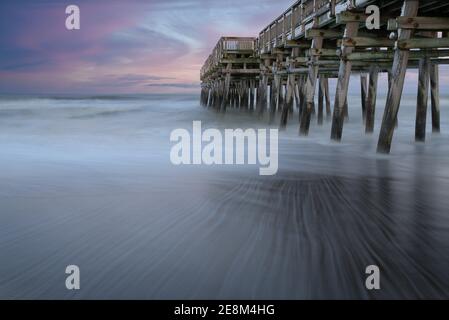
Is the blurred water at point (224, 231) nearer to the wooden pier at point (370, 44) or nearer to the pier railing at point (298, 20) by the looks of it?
the wooden pier at point (370, 44)

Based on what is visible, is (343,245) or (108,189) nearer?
(343,245)

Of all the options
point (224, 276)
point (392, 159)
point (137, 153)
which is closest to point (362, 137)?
point (392, 159)

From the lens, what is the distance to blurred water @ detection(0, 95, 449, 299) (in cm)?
295

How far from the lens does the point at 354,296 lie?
9.12ft

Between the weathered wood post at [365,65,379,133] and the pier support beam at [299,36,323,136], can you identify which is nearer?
the pier support beam at [299,36,323,136]

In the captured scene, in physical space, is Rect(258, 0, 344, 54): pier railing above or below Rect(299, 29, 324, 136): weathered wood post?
above

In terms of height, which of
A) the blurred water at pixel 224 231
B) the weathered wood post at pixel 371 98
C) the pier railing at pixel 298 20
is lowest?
the blurred water at pixel 224 231

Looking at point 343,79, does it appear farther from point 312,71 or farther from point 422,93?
point 312,71

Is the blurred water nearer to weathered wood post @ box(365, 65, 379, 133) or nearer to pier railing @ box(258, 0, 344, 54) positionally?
pier railing @ box(258, 0, 344, 54)

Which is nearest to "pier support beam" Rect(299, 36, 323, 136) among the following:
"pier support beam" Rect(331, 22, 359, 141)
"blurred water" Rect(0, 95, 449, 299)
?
"pier support beam" Rect(331, 22, 359, 141)

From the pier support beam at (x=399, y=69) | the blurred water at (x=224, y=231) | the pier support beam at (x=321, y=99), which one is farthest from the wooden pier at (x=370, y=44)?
the pier support beam at (x=321, y=99)

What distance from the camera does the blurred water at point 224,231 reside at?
295 centimetres
